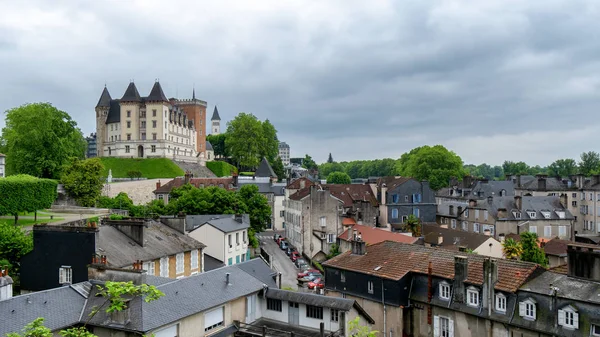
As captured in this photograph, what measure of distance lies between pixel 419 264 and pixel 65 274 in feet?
63.1

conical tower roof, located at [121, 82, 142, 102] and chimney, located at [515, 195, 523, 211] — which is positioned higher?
conical tower roof, located at [121, 82, 142, 102]

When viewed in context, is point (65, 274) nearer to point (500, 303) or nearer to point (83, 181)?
point (500, 303)

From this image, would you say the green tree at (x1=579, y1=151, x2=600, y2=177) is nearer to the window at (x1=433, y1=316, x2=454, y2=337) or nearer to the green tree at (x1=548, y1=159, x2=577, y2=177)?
the green tree at (x1=548, y1=159, x2=577, y2=177)

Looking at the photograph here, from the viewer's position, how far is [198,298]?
2094 centimetres

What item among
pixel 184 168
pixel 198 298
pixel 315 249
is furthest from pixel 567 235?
pixel 184 168

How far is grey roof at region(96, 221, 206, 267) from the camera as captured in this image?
2720 cm

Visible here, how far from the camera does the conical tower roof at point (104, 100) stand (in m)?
103

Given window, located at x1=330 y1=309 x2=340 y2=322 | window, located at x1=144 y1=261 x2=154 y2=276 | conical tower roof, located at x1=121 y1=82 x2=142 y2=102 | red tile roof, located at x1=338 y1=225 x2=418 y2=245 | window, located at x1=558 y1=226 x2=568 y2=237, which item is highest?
conical tower roof, located at x1=121 y1=82 x2=142 y2=102

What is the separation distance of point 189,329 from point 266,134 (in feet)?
318

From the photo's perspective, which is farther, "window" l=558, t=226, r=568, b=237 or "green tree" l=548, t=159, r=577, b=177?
"green tree" l=548, t=159, r=577, b=177

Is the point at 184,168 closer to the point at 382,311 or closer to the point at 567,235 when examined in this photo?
the point at 567,235

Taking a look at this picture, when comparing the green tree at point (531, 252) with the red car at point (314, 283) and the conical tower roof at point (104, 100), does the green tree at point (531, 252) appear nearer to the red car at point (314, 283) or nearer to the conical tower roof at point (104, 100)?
the red car at point (314, 283)

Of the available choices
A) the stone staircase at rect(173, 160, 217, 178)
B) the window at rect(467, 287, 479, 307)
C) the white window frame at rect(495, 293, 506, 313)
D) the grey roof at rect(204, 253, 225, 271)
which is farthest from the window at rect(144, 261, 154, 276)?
the stone staircase at rect(173, 160, 217, 178)

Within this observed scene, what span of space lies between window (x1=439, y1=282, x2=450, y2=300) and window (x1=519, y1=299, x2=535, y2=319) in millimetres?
3808
